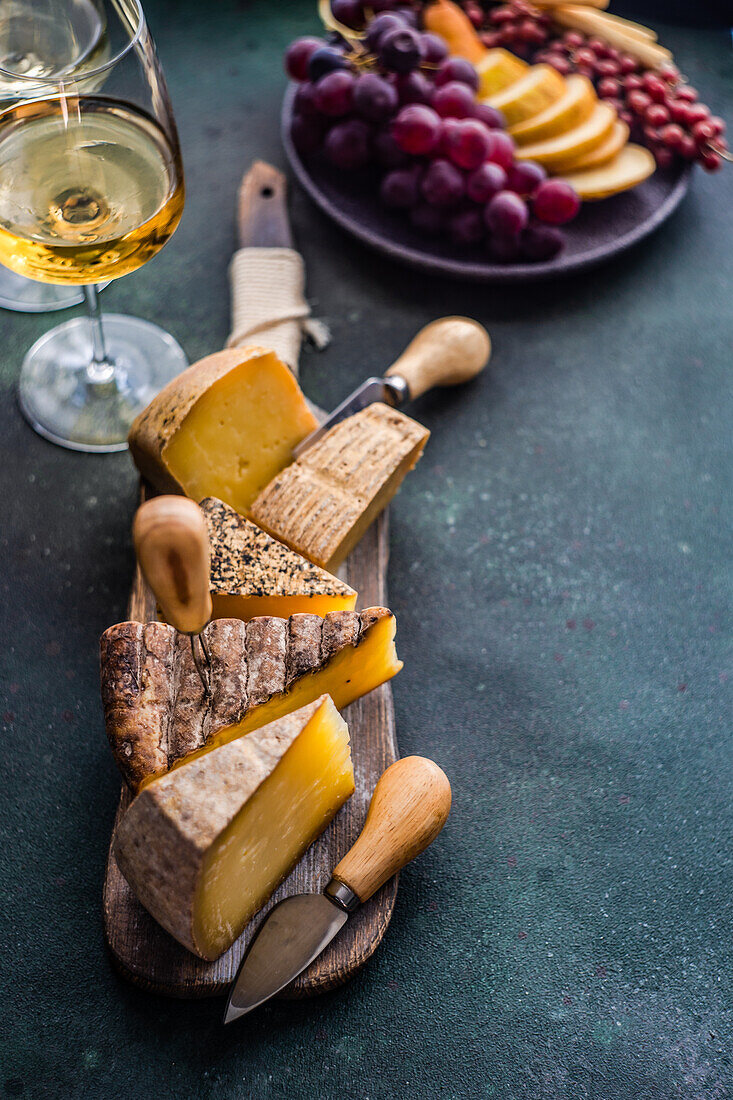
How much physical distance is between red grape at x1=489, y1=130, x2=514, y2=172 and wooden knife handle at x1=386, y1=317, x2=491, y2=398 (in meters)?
0.29

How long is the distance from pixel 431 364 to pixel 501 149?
16.1 inches

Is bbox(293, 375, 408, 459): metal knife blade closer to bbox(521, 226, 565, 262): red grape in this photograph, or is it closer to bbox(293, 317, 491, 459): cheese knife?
bbox(293, 317, 491, 459): cheese knife

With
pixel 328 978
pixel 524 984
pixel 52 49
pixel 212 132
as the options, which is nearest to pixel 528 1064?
pixel 524 984

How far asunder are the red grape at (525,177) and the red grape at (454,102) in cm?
12

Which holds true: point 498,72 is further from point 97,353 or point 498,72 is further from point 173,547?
point 173,547

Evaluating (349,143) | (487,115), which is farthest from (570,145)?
(349,143)

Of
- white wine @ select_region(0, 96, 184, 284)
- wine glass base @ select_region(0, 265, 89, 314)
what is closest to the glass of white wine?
white wine @ select_region(0, 96, 184, 284)

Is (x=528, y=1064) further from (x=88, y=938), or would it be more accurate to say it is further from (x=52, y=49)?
(x=52, y=49)

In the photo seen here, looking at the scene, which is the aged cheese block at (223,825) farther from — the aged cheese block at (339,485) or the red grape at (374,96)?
the red grape at (374,96)

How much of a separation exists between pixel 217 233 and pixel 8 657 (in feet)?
2.79

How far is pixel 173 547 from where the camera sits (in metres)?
0.85

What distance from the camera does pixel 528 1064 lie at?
1068mm

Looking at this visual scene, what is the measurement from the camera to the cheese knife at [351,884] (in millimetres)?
1018

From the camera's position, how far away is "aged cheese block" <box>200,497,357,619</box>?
113 cm
